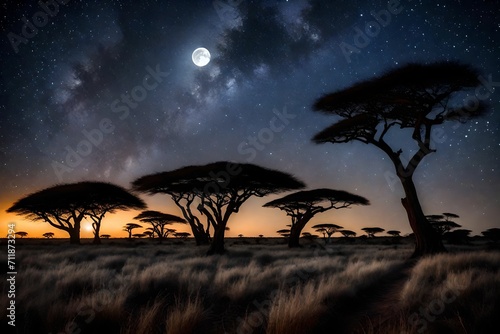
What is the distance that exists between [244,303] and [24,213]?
33.6 meters

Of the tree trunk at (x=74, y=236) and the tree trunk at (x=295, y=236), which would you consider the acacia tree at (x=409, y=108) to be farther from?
the tree trunk at (x=74, y=236)

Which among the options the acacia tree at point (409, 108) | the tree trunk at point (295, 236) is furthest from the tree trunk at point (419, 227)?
the tree trunk at point (295, 236)

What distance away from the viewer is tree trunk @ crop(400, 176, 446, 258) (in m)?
14.1

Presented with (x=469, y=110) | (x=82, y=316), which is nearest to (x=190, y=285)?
(x=82, y=316)

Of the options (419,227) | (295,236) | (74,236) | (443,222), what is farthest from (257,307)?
(443,222)

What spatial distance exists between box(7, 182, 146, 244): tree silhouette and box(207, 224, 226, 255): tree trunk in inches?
574

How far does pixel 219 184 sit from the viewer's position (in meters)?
20.4

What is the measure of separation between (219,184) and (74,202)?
57.7ft

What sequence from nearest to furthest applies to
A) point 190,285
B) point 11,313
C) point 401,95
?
point 11,313, point 190,285, point 401,95

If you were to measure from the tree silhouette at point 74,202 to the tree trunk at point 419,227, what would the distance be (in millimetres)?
26246

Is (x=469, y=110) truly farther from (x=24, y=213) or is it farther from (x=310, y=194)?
(x=24, y=213)

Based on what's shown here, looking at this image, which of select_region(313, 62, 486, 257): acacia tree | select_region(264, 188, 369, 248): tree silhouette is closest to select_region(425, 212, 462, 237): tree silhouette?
select_region(264, 188, 369, 248): tree silhouette

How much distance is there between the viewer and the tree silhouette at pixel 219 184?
20.2 m

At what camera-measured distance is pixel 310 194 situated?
98.3 ft
